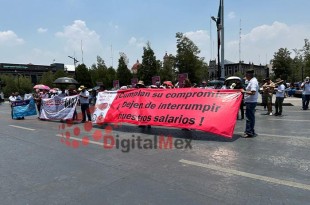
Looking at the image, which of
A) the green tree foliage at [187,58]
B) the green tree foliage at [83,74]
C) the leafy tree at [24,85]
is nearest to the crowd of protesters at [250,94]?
the green tree foliage at [187,58]

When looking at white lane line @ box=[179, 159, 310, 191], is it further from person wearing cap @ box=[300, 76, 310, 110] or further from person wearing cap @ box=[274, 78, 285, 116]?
person wearing cap @ box=[300, 76, 310, 110]

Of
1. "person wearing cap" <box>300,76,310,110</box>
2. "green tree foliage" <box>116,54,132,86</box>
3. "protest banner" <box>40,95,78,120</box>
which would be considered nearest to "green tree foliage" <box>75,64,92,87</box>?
"green tree foliage" <box>116,54,132,86</box>

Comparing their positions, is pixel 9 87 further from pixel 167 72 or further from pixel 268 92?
pixel 268 92

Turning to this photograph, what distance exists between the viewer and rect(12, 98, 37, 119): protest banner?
1566 cm

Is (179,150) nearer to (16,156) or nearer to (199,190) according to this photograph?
(199,190)

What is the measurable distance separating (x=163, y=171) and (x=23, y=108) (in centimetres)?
1285

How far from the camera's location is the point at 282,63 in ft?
195

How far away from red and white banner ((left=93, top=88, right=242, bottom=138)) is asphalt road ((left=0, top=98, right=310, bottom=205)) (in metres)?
0.43

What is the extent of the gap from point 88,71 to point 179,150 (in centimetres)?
5184

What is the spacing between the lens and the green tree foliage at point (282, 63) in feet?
194

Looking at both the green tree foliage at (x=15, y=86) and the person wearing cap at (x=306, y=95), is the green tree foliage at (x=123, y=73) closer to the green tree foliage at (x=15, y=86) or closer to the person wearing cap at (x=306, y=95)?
the person wearing cap at (x=306, y=95)

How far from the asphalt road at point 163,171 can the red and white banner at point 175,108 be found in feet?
1.40

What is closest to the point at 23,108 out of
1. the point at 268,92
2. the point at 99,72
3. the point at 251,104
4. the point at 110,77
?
the point at 251,104

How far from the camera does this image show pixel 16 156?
689 centimetres
